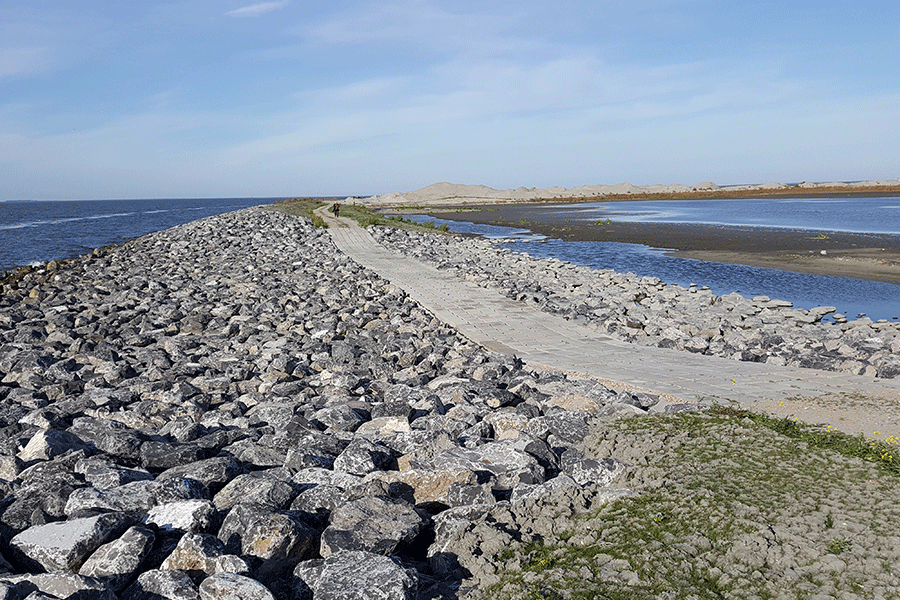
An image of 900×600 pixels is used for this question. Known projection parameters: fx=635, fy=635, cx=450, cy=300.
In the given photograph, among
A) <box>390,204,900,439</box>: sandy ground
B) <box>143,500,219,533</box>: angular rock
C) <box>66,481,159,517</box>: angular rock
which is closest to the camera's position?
<box>143,500,219,533</box>: angular rock

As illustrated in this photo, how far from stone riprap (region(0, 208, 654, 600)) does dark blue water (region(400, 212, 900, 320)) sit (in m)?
11.1

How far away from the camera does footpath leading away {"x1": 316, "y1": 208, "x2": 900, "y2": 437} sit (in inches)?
257

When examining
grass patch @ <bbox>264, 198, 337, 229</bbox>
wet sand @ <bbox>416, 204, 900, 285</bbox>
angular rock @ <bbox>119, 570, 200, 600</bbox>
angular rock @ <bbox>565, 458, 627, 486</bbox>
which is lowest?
angular rock @ <bbox>565, 458, 627, 486</bbox>

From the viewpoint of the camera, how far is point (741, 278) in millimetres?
20797

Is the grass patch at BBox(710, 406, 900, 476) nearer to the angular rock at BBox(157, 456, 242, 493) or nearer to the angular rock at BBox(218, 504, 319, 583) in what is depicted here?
the angular rock at BBox(218, 504, 319, 583)

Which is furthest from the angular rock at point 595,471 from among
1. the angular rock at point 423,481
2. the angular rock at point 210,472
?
the angular rock at point 210,472

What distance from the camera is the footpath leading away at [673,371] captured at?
21.4 ft

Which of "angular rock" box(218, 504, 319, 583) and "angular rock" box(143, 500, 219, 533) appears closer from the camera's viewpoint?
"angular rock" box(218, 504, 319, 583)

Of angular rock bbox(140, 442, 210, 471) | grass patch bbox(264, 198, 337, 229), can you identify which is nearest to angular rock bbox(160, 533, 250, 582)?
angular rock bbox(140, 442, 210, 471)

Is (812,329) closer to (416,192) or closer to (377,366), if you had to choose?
(377,366)

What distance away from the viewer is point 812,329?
1208 centimetres

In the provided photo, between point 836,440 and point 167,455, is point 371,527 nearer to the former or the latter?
point 167,455

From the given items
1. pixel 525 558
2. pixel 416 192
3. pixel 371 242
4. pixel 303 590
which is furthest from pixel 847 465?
pixel 416 192

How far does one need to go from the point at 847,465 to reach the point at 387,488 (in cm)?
357
